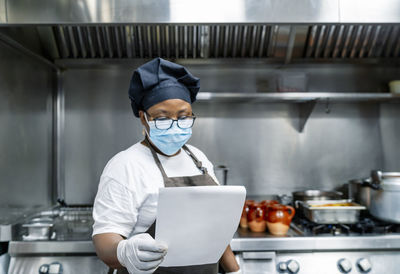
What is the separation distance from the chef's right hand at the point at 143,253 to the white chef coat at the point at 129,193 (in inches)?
6.8

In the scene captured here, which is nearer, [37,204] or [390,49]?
[37,204]

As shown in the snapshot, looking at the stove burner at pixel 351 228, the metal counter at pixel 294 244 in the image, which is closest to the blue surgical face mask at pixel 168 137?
the metal counter at pixel 294 244

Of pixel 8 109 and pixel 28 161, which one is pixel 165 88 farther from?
pixel 28 161

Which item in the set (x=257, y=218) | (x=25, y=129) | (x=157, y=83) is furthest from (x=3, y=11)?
(x=257, y=218)

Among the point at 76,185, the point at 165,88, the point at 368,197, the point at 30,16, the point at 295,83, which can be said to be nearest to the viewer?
the point at 165,88

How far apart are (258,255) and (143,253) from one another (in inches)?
44.2

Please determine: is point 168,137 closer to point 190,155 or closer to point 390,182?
point 190,155

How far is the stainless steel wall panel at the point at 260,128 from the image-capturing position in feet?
9.31

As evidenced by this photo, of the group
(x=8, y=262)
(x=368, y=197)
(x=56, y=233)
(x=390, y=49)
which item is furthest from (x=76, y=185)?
(x=390, y=49)

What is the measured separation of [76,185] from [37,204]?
357 mm

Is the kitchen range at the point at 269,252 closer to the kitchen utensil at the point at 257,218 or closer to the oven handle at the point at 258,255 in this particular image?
the oven handle at the point at 258,255

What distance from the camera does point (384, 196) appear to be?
7.39 feet

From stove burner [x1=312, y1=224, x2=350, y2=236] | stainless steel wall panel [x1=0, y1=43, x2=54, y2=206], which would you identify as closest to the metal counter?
stove burner [x1=312, y1=224, x2=350, y2=236]

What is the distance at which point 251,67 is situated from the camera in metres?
2.88
